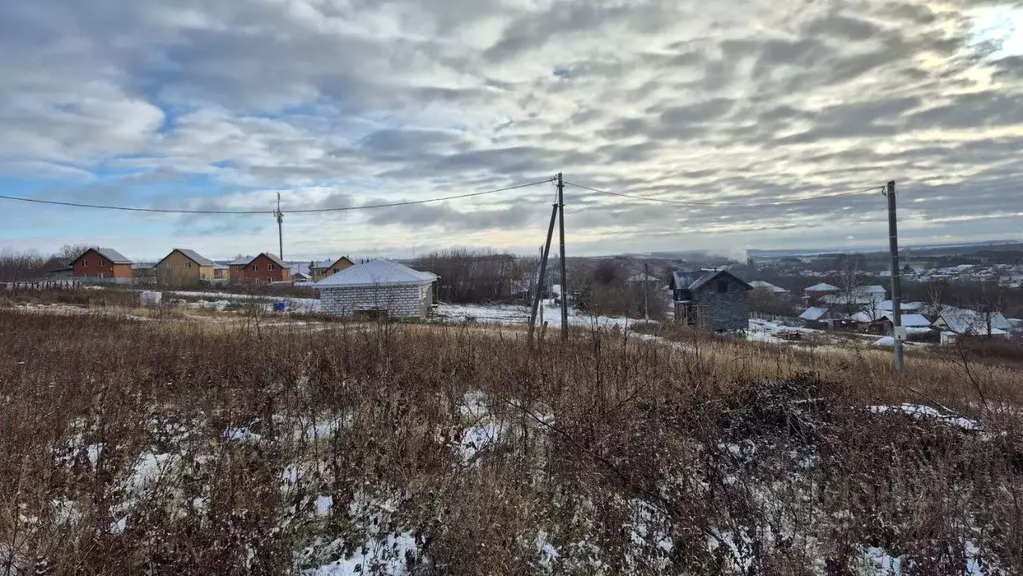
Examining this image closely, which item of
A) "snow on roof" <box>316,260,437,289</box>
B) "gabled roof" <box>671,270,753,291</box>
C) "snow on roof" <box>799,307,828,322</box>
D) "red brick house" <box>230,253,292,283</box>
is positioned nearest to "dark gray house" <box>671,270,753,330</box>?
"gabled roof" <box>671,270,753,291</box>

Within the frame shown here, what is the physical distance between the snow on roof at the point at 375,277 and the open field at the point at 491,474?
20.9m

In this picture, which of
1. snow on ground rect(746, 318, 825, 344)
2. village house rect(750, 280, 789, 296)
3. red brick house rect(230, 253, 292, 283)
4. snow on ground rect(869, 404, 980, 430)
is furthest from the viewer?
village house rect(750, 280, 789, 296)

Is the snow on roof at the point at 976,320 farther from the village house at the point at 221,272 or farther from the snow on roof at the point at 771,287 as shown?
the village house at the point at 221,272

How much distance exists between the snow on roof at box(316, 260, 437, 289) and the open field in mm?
20866

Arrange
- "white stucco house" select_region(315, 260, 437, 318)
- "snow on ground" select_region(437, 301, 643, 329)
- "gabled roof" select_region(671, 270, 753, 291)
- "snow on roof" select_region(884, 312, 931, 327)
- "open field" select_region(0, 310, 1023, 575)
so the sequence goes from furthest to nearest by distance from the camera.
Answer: "snow on roof" select_region(884, 312, 931, 327) → "gabled roof" select_region(671, 270, 753, 291) → "white stucco house" select_region(315, 260, 437, 318) → "snow on ground" select_region(437, 301, 643, 329) → "open field" select_region(0, 310, 1023, 575)

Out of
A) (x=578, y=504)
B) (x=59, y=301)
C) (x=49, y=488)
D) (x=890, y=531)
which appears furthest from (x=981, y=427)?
(x=59, y=301)

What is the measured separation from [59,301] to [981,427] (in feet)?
104

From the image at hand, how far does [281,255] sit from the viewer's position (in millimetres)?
60438

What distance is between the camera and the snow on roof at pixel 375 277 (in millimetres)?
27391

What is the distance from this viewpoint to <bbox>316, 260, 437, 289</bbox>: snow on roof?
89.9 ft

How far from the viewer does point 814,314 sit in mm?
57094

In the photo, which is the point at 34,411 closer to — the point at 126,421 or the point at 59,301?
the point at 126,421

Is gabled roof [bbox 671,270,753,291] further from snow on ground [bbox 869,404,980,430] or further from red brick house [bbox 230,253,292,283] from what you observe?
red brick house [bbox 230,253,292,283]

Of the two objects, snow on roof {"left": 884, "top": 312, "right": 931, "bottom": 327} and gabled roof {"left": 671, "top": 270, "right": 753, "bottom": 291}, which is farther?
snow on roof {"left": 884, "top": 312, "right": 931, "bottom": 327}
